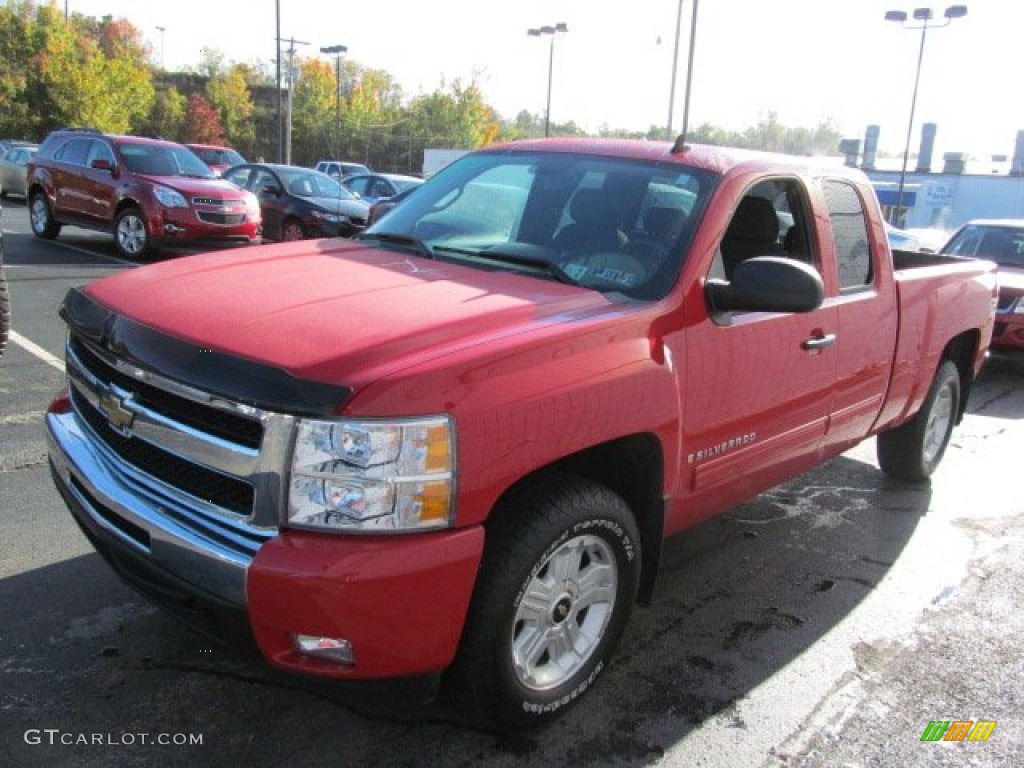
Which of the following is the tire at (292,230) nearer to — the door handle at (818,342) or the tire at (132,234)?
the tire at (132,234)

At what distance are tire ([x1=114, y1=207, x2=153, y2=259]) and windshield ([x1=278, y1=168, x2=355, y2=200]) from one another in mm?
3559

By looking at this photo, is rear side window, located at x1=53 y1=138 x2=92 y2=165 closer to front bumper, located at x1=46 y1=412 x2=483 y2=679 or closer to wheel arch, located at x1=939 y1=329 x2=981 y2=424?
wheel arch, located at x1=939 y1=329 x2=981 y2=424

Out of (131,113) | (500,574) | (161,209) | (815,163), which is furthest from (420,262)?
(131,113)

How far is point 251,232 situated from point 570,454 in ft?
37.6

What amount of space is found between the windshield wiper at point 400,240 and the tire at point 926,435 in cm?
320

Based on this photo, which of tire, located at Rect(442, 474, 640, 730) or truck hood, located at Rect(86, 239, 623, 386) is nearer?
truck hood, located at Rect(86, 239, 623, 386)

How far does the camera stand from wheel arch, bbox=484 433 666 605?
294 centimetres

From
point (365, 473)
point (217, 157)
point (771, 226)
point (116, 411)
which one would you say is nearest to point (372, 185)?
point (217, 157)

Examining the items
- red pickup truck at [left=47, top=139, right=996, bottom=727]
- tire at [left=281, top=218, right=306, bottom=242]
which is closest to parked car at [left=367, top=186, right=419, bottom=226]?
red pickup truck at [left=47, top=139, right=996, bottom=727]

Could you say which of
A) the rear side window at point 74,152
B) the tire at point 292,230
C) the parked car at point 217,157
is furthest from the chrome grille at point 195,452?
the parked car at point 217,157

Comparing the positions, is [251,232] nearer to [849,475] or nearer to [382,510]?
[849,475]

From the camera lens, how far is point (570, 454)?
2705mm

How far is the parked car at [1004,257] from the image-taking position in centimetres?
898

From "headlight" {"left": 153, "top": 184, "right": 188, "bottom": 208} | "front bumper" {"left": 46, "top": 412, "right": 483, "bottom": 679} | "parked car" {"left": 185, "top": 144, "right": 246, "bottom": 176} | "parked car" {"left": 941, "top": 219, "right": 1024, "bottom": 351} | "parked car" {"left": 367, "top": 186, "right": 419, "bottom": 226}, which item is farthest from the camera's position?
"parked car" {"left": 185, "top": 144, "right": 246, "bottom": 176}
